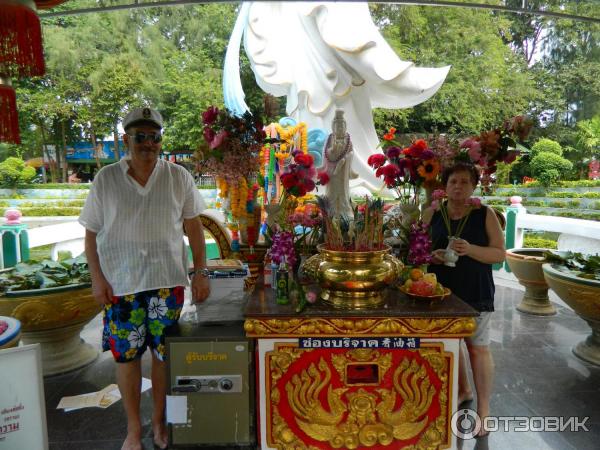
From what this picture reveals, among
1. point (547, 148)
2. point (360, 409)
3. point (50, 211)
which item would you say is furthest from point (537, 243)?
point (50, 211)

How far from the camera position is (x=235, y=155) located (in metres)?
2.72

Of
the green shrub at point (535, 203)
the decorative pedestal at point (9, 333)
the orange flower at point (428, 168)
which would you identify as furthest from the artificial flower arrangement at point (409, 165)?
the green shrub at point (535, 203)

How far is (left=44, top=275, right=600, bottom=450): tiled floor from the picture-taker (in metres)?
2.08

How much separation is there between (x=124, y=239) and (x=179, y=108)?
11.9 metres

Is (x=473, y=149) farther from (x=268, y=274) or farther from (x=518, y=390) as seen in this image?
(x=518, y=390)

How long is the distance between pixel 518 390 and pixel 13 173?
13.3 meters

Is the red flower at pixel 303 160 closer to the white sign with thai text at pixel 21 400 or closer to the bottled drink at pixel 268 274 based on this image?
the bottled drink at pixel 268 274

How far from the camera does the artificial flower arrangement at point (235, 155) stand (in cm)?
268

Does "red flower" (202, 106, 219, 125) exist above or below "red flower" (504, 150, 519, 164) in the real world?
above

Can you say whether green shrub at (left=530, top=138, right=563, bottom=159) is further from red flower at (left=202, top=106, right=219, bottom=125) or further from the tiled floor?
red flower at (left=202, top=106, right=219, bottom=125)

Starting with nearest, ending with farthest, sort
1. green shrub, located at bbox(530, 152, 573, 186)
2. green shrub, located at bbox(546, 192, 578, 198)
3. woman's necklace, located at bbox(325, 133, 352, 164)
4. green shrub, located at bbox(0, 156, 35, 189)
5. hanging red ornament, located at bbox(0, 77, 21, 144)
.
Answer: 1. hanging red ornament, located at bbox(0, 77, 21, 144)
2. woman's necklace, located at bbox(325, 133, 352, 164)
3. green shrub, located at bbox(546, 192, 578, 198)
4. green shrub, located at bbox(530, 152, 573, 186)
5. green shrub, located at bbox(0, 156, 35, 189)
